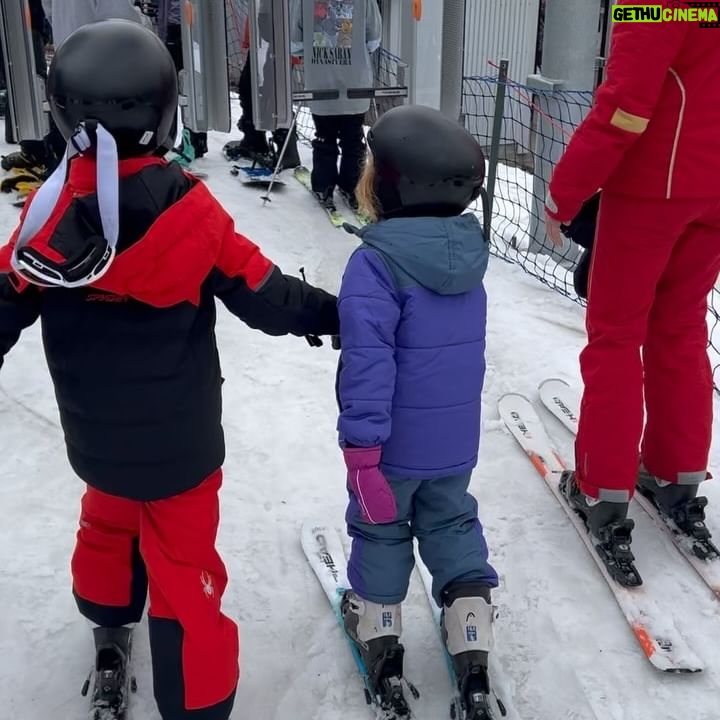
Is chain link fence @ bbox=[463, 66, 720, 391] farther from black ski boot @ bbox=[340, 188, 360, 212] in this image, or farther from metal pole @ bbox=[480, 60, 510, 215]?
black ski boot @ bbox=[340, 188, 360, 212]

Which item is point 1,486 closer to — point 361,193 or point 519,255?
point 361,193

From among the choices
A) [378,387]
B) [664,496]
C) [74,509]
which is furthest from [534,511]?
[74,509]

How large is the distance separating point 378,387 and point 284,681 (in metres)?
0.91

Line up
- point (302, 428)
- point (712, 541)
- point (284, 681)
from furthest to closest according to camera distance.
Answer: point (302, 428)
point (712, 541)
point (284, 681)

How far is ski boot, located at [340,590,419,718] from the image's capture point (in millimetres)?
2193

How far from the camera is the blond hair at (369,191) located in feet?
6.89

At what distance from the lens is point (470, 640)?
2184 mm

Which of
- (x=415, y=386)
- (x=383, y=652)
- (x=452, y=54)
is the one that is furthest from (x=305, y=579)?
(x=452, y=54)

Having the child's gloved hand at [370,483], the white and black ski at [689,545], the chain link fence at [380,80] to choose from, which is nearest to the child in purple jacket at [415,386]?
the child's gloved hand at [370,483]

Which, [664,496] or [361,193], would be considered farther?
[664,496]

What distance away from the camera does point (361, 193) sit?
84.0 inches

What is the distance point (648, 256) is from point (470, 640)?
118cm

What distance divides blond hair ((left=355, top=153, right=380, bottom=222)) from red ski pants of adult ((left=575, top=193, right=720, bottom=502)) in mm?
807

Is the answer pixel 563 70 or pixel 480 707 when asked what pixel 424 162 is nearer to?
pixel 480 707
